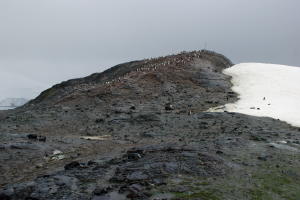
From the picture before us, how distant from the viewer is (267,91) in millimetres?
32750

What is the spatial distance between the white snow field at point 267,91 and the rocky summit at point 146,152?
1647 mm

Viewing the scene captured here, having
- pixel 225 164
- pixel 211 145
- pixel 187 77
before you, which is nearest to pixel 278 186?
pixel 225 164

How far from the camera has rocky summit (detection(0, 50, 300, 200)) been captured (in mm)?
11102

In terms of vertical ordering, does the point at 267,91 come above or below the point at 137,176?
above

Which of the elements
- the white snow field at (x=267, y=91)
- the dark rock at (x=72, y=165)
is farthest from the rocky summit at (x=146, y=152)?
the white snow field at (x=267, y=91)

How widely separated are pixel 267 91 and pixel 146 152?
2121cm

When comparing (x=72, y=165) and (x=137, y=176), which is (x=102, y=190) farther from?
(x=72, y=165)

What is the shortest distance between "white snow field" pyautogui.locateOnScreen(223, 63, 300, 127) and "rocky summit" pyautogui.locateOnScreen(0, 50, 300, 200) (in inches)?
64.9

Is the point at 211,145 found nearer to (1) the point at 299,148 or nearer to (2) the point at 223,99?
(1) the point at 299,148

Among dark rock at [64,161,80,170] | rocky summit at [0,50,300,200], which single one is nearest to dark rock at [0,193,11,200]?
rocky summit at [0,50,300,200]

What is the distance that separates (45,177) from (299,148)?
1095 cm

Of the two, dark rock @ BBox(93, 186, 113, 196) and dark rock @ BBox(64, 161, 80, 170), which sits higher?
dark rock @ BBox(64, 161, 80, 170)

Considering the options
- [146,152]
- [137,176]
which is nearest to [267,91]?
[146,152]

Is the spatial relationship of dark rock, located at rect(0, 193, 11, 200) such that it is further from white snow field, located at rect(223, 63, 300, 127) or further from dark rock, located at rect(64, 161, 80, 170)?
white snow field, located at rect(223, 63, 300, 127)
